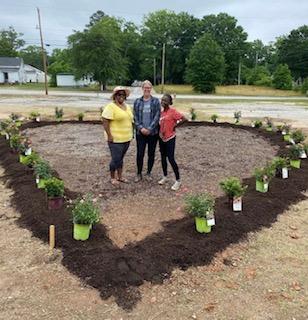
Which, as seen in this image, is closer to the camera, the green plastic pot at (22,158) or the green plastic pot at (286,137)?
the green plastic pot at (22,158)

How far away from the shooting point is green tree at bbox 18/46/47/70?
10219cm

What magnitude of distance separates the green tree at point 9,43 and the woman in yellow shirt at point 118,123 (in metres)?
83.5

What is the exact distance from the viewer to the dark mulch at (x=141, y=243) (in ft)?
11.1

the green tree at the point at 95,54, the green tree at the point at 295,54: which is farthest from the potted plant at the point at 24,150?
the green tree at the point at 295,54

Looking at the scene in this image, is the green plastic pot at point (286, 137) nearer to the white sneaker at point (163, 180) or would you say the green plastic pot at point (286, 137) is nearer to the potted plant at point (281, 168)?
the potted plant at point (281, 168)

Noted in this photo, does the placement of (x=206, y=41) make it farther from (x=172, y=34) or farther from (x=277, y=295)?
(x=277, y=295)

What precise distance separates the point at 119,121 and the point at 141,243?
2.06m

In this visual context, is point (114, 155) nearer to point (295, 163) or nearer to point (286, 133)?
point (295, 163)

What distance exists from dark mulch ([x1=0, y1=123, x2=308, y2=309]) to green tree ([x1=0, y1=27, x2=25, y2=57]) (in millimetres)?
83681

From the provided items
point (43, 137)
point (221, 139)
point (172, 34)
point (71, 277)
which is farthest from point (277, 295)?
point (172, 34)

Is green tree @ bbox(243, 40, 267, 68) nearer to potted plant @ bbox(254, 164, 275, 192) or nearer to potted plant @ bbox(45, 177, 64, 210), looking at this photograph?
potted plant @ bbox(254, 164, 275, 192)

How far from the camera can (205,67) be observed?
47.9 metres

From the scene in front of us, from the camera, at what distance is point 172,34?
6444cm

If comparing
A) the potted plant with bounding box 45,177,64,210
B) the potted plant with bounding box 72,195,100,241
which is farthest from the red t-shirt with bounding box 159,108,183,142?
the potted plant with bounding box 72,195,100,241
